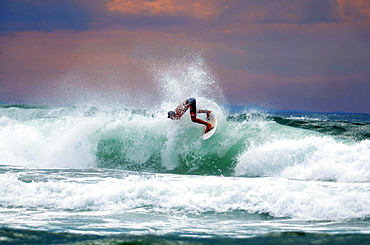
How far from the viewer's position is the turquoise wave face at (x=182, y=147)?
38.0 ft

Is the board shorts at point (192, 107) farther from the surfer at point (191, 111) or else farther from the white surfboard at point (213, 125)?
the white surfboard at point (213, 125)

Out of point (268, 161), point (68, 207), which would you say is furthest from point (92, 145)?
point (68, 207)

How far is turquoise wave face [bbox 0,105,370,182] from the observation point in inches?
456

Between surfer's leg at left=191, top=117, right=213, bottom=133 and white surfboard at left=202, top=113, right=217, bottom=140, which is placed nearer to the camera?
surfer's leg at left=191, top=117, right=213, bottom=133

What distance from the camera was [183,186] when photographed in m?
8.19

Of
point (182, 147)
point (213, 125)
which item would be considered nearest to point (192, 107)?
point (213, 125)

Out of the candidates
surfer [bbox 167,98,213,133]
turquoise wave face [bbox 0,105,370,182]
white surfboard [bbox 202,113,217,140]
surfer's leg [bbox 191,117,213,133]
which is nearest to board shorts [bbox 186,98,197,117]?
surfer [bbox 167,98,213,133]

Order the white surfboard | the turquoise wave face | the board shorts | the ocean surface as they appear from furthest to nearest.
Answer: the white surfboard
the board shorts
the turquoise wave face
the ocean surface

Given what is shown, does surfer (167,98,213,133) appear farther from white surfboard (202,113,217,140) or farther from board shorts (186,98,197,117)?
white surfboard (202,113,217,140)

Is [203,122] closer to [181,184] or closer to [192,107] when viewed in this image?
[192,107]

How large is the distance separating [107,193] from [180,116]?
7006 mm

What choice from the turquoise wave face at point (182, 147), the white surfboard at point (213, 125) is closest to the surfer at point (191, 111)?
the white surfboard at point (213, 125)

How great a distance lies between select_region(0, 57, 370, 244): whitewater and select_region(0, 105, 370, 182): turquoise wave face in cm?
4

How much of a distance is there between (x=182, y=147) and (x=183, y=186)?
5.89 metres
